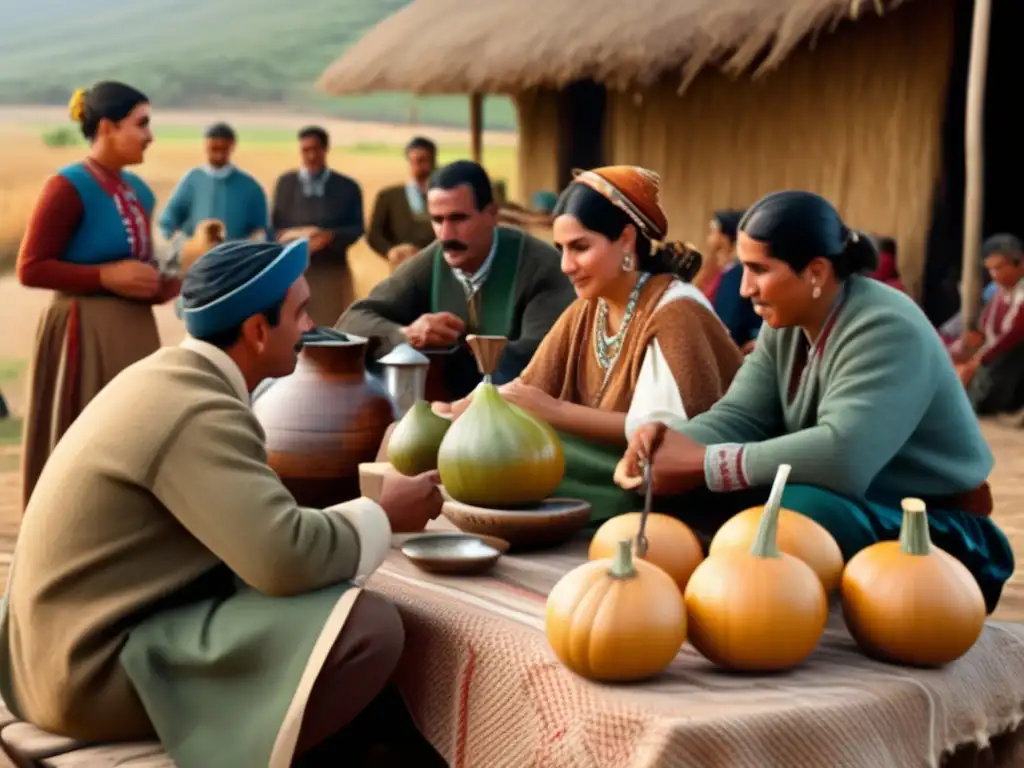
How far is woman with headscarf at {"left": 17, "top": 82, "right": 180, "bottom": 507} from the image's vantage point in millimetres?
4844

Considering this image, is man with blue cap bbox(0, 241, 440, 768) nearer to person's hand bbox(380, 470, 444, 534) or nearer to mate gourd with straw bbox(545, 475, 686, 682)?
person's hand bbox(380, 470, 444, 534)

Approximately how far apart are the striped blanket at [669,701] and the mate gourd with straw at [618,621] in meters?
0.04

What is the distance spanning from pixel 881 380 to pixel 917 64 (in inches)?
276

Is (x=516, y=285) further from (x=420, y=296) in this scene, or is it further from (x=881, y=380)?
(x=881, y=380)

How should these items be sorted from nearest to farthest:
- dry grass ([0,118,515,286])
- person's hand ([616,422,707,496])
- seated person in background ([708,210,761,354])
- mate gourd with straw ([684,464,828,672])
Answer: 1. mate gourd with straw ([684,464,828,672])
2. person's hand ([616,422,707,496])
3. seated person in background ([708,210,761,354])
4. dry grass ([0,118,515,286])

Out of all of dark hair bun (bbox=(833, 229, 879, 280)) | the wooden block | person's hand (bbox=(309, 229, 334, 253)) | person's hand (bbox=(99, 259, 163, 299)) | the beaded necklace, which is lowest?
person's hand (bbox=(309, 229, 334, 253))

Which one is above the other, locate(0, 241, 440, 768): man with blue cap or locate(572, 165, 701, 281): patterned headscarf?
locate(572, 165, 701, 281): patterned headscarf

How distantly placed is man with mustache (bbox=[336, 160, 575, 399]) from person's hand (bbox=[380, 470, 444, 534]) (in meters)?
1.64

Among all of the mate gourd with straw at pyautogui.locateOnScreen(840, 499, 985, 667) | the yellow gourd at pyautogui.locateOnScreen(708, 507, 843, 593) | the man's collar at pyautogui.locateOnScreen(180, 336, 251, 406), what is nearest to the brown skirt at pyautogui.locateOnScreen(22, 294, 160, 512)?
the man's collar at pyautogui.locateOnScreen(180, 336, 251, 406)

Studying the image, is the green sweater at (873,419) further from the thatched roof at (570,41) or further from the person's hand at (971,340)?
the person's hand at (971,340)

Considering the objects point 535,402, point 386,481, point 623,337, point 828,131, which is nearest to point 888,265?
point 828,131

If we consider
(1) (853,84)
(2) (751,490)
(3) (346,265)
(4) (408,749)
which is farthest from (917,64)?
(4) (408,749)

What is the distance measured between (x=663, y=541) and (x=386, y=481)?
593 mm

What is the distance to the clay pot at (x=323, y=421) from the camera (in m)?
3.09
